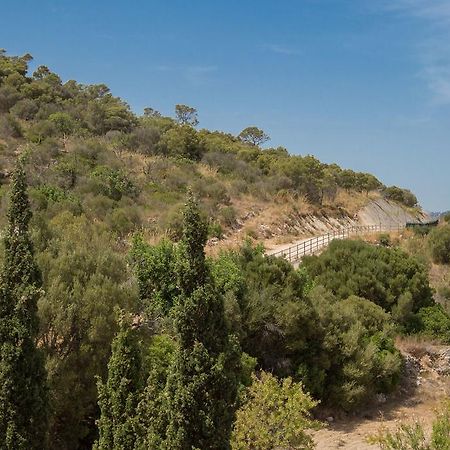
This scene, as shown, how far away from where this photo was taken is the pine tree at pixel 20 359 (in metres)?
8.48

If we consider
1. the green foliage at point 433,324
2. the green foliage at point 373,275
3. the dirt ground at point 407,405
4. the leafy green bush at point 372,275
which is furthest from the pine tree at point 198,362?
the green foliage at point 433,324

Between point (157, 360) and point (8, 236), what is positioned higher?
point (8, 236)

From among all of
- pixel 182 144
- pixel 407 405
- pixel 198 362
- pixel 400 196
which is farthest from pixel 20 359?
pixel 400 196

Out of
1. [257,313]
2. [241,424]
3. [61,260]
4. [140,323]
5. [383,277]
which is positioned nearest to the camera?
[241,424]

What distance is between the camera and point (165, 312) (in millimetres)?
15617

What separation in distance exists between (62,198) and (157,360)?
1607cm

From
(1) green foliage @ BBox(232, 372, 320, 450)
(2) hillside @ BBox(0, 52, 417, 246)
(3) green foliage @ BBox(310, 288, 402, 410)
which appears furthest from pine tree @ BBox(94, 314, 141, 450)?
(2) hillside @ BBox(0, 52, 417, 246)

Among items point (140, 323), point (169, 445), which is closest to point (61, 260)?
point (140, 323)

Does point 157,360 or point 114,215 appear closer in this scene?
point 157,360

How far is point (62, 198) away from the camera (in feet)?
86.2

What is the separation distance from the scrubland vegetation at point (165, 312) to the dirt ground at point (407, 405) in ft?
2.09

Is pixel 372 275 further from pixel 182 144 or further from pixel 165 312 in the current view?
pixel 182 144

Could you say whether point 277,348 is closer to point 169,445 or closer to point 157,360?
point 157,360

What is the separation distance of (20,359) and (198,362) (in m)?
2.81
